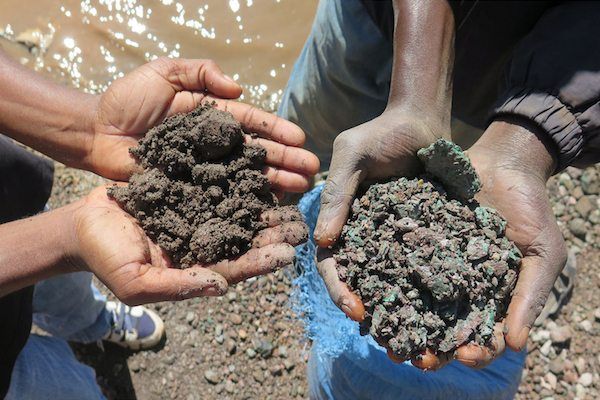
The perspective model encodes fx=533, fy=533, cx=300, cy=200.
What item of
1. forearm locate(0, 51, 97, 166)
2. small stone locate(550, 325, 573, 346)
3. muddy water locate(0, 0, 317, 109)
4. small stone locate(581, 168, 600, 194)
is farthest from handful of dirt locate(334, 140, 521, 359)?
muddy water locate(0, 0, 317, 109)

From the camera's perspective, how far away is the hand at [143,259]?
1.86 m

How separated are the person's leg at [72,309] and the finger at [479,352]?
71.2 inches

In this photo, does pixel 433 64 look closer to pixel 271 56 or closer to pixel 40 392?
pixel 40 392

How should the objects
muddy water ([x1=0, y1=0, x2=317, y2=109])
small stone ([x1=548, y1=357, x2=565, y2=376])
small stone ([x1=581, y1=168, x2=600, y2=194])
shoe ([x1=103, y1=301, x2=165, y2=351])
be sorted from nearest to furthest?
shoe ([x1=103, y1=301, x2=165, y2=351]) < small stone ([x1=548, y1=357, x2=565, y2=376]) < small stone ([x1=581, y1=168, x2=600, y2=194]) < muddy water ([x1=0, y1=0, x2=317, y2=109])

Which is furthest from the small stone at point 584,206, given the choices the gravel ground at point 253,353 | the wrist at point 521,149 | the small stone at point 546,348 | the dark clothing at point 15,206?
the dark clothing at point 15,206

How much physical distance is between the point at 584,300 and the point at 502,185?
5.90ft

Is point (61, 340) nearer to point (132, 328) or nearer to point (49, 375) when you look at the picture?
point (49, 375)

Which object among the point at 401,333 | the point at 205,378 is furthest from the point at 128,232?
the point at 205,378

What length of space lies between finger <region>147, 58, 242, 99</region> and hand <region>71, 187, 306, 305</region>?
1.94 feet

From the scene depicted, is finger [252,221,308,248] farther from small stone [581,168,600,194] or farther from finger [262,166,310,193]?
small stone [581,168,600,194]

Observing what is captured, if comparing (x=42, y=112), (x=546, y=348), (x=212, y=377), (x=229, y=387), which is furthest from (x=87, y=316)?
(x=546, y=348)

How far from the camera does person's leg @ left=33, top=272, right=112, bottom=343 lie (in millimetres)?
2586

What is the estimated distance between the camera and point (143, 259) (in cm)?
192

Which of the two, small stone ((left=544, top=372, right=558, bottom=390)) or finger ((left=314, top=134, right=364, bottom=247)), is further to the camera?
small stone ((left=544, top=372, right=558, bottom=390))
